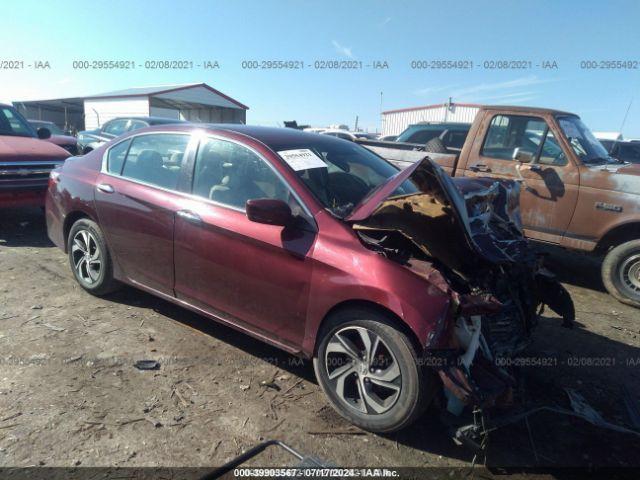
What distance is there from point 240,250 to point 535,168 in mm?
4204

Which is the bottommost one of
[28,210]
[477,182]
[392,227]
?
[28,210]

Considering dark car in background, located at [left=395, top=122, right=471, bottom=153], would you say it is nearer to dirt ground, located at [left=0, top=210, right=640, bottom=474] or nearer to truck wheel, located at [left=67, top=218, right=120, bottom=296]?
dirt ground, located at [left=0, top=210, right=640, bottom=474]

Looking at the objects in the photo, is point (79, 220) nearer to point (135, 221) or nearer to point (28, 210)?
point (135, 221)

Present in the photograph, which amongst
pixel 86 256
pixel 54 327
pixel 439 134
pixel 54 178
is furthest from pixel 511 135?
pixel 54 327

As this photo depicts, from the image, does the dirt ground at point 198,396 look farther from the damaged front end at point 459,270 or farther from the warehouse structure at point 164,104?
the warehouse structure at point 164,104

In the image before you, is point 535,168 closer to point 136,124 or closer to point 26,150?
point 26,150

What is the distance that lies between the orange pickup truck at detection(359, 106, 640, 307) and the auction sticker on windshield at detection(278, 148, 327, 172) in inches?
126

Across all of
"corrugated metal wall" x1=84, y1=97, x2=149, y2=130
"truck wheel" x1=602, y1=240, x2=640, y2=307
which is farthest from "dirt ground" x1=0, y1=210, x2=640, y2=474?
"corrugated metal wall" x1=84, y1=97, x2=149, y2=130

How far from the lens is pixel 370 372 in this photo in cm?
264

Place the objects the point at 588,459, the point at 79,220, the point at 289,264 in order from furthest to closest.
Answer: the point at 79,220, the point at 289,264, the point at 588,459

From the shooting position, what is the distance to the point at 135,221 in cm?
364

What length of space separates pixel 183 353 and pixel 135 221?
3.77 ft

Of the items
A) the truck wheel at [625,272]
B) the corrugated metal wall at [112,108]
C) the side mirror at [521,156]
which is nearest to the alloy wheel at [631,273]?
the truck wheel at [625,272]

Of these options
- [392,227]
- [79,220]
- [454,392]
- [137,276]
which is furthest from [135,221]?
[454,392]
